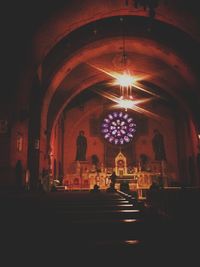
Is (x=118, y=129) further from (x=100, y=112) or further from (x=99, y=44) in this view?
(x=99, y=44)

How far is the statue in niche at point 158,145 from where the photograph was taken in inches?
821

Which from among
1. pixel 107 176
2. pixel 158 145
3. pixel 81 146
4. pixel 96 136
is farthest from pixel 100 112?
pixel 107 176

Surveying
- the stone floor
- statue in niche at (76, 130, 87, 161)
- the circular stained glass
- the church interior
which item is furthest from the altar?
the stone floor

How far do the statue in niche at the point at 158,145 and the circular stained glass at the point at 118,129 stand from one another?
1899 millimetres

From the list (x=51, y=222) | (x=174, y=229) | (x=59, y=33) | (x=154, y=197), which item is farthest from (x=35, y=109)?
(x=174, y=229)

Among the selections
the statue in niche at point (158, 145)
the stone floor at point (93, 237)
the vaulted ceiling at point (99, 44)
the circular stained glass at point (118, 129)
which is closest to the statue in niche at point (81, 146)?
the circular stained glass at point (118, 129)

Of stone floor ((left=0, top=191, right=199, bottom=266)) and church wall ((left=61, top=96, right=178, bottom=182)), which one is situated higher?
church wall ((left=61, top=96, right=178, bottom=182))

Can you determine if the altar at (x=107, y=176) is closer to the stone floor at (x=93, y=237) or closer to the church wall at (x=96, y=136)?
the church wall at (x=96, y=136)

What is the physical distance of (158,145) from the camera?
69.4 feet

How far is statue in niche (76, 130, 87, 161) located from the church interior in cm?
8

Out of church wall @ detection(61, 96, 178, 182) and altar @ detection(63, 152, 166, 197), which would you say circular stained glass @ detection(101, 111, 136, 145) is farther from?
altar @ detection(63, 152, 166, 197)

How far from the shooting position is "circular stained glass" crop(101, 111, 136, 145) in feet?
70.4

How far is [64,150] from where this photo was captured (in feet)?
68.4

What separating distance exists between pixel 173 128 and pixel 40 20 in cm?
1528
